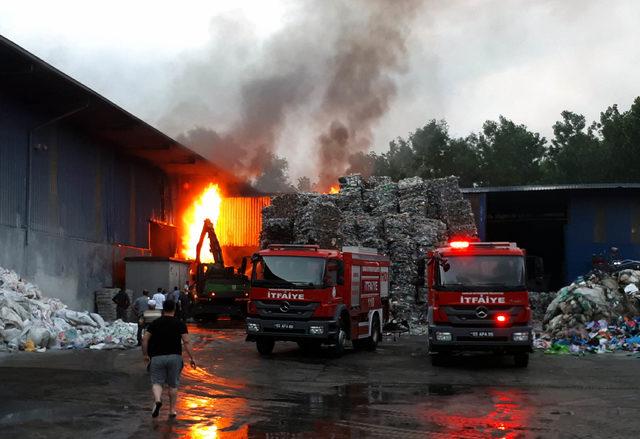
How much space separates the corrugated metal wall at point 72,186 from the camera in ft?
81.0

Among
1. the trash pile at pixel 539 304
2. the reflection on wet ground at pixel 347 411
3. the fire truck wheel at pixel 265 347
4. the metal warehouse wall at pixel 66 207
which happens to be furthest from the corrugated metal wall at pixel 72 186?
the trash pile at pixel 539 304

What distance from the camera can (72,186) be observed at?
2908 centimetres

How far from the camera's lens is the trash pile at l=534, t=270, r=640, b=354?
1992cm

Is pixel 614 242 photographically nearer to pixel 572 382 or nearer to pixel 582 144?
pixel 572 382

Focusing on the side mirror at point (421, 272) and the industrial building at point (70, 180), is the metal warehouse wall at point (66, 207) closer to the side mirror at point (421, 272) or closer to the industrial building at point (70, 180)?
the industrial building at point (70, 180)

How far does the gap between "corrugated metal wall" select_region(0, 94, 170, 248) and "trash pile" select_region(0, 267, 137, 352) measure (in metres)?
3.05

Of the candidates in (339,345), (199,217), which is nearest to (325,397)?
(339,345)

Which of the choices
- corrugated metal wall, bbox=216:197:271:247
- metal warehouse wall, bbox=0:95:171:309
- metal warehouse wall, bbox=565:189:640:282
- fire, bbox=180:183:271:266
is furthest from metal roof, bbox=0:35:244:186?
metal warehouse wall, bbox=565:189:640:282

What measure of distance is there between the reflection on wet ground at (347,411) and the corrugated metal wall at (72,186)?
14506mm

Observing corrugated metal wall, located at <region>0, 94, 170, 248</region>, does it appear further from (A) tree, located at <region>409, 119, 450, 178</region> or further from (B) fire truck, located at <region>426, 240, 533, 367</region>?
(A) tree, located at <region>409, 119, 450, 178</region>

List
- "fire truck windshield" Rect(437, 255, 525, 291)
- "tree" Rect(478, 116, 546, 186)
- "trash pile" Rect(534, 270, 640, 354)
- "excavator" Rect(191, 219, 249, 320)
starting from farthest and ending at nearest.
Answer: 1. "tree" Rect(478, 116, 546, 186)
2. "excavator" Rect(191, 219, 249, 320)
3. "trash pile" Rect(534, 270, 640, 354)
4. "fire truck windshield" Rect(437, 255, 525, 291)

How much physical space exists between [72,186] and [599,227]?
24.2 metres

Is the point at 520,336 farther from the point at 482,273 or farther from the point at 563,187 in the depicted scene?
the point at 563,187

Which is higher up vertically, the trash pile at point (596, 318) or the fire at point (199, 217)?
the fire at point (199, 217)
